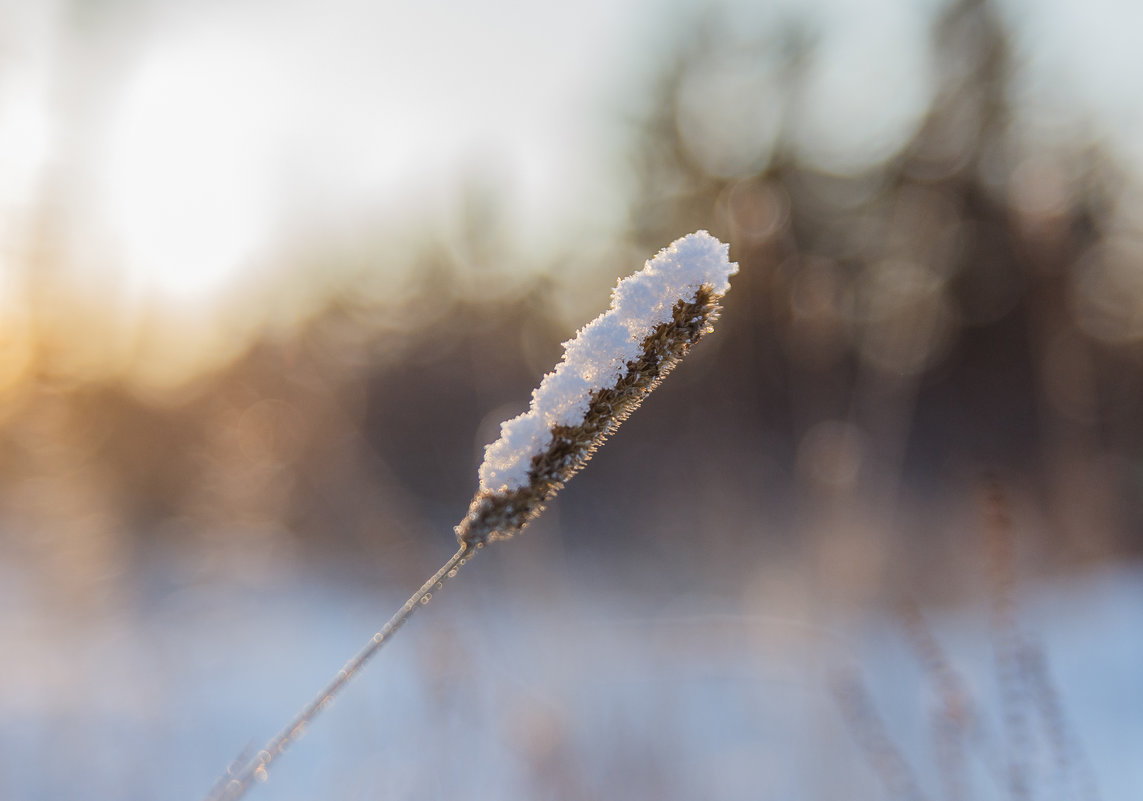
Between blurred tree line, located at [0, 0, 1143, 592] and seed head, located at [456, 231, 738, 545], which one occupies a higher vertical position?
blurred tree line, located at [0, 0, 1143, 592]

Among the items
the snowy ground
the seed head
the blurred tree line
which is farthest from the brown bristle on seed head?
the blurred tree line

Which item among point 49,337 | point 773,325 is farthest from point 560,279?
point 49,337

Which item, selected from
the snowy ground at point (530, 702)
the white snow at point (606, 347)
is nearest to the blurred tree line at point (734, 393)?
the snowy ground at point (530, 702)

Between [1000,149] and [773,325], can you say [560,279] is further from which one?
[1000,149]

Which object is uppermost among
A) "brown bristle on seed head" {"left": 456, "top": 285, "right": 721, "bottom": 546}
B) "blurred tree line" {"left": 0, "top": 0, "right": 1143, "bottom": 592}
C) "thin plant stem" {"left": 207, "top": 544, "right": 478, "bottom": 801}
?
"blurred tree line" {"left": 0, "top": 0, "right": 1143, "bottom": 592}

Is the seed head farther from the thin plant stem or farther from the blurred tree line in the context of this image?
the blurred tree line

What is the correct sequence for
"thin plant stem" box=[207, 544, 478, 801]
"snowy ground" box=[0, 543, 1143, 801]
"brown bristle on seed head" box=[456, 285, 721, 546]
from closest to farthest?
"thin plant stem" box=[207, 544, 478, 801] → "brown bristle on seed head" box=[456, 285, 721, 546] → "snowy ground" box=[0, 543, 1143, 801]

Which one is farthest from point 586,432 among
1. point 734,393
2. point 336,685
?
point 734,393

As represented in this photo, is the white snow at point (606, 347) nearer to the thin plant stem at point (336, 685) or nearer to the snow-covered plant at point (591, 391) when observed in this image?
the snow-covered plant at point (591, 391)
